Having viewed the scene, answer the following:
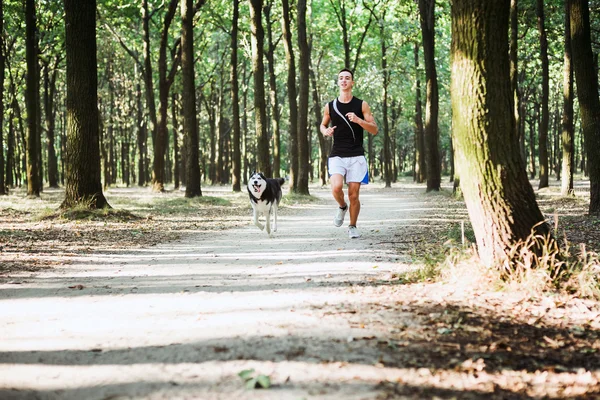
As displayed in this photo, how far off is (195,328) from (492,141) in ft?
10.8

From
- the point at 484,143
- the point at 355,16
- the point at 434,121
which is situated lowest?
the point at 484,143

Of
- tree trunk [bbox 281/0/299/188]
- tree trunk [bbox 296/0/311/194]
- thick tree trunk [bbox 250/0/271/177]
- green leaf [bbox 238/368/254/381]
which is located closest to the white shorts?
green leaf [bbox 238/368/254/381]

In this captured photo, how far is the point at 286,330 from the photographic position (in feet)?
13.5

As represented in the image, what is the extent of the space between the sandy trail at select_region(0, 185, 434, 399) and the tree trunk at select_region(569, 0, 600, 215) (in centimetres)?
686

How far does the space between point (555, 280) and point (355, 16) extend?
31.1 metres

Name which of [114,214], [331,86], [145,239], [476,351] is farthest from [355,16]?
[476,351]

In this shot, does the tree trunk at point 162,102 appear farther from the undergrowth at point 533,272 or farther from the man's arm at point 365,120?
Result: the undergrowth at point 533,272

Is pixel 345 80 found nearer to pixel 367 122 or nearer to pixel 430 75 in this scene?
pixel 367 122

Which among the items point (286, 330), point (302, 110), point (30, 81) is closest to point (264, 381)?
point (286, 330)

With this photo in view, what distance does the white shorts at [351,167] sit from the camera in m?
8.91

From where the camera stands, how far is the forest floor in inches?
128

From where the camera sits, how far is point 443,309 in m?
4.61

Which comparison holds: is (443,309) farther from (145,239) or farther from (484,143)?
(145,239)

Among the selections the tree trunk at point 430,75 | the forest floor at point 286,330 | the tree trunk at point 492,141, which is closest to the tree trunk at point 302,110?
the tree trunk at point 430,75
